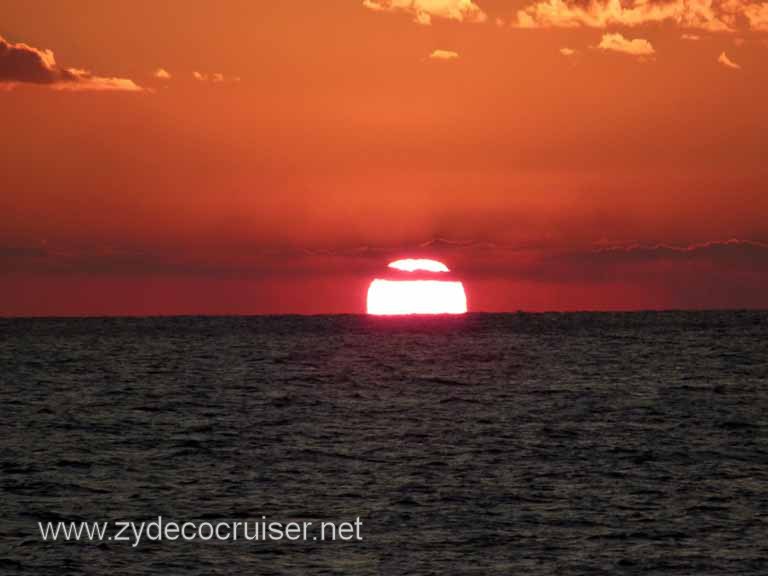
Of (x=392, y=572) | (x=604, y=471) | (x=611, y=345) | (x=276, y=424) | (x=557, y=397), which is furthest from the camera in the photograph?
(x=611, y=345)

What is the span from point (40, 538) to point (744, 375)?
2981 inches

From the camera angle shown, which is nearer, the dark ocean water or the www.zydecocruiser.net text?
the dark ocean water

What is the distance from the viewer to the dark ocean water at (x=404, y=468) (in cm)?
3541

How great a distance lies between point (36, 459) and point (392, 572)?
23.3 metres

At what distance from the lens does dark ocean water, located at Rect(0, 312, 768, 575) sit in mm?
35406

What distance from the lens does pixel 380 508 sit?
4125cm

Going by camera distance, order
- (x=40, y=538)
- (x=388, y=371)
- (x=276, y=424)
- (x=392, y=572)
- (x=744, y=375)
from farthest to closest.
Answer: (x=388, y=371), (x=744, y=375), (x=276, y=424), (x=40, y=538), (x=392, y=572)

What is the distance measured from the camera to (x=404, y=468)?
49.7 meters

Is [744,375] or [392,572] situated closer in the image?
[392,572]

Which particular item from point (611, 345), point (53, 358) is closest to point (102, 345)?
point (53, 358)

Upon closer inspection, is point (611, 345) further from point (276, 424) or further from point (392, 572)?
point (392, 572)

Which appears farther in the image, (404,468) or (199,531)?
(404,468)

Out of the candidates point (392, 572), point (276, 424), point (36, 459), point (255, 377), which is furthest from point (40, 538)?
point (255, 377)

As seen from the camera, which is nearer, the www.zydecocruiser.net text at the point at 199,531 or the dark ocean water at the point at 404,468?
the dark ocean water at the point at 404,468
